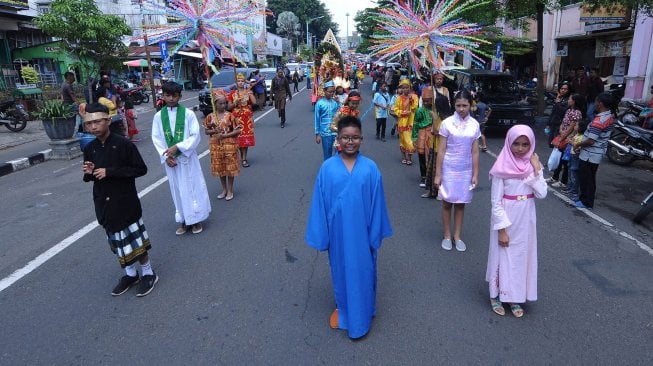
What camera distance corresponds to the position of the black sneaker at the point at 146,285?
3.79 meters

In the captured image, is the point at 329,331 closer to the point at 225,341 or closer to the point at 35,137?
the point at 225,341

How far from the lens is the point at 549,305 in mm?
3531

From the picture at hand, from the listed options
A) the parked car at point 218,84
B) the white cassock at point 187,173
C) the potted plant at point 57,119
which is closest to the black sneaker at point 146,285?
the white cassock at point 187,173

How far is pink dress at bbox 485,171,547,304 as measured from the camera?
10.5ft

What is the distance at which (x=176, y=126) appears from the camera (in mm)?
4781

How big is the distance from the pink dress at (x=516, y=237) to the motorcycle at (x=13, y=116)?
1444cm

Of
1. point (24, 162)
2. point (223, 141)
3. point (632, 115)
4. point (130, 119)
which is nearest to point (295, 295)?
point (223, 141)

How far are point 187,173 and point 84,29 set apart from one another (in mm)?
10919

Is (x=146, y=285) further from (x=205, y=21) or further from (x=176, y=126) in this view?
(x=205, y=21)

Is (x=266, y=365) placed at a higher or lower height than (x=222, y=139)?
lower

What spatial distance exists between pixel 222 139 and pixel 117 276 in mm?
2671

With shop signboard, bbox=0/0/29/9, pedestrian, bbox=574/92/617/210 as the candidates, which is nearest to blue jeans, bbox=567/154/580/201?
pedestrian, bbox=574/92/617/210

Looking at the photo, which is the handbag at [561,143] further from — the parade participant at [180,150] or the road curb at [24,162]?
the road curb at [24,162]

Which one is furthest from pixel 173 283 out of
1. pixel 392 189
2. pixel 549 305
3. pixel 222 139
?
pixel 392 189
